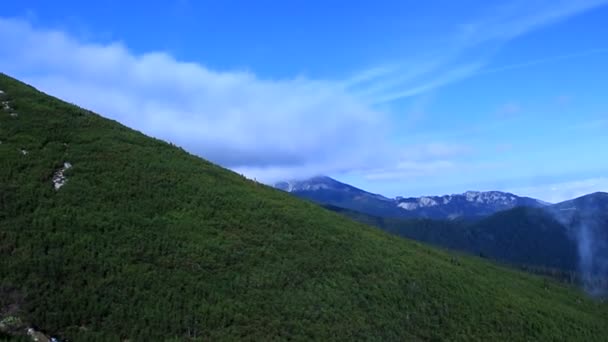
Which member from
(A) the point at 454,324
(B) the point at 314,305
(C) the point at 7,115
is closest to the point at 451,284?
(A) the point at 454,324

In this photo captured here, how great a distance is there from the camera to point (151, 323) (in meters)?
26.6

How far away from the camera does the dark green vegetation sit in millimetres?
27188

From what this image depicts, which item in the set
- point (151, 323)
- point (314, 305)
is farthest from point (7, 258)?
point (314, 305)

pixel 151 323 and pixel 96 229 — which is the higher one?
pixel 96 229

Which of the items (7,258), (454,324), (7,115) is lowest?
(454,324)

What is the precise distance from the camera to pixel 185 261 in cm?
3353

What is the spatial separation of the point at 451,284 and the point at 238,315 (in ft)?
84.4

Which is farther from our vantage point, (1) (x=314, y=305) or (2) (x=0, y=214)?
(1) (x=314, y=305)

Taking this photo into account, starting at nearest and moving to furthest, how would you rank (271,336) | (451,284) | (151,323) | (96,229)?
(151,323)
(271,336)
(96,229)
(451,284)

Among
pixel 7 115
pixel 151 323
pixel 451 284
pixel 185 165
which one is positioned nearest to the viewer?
pixel 151 323

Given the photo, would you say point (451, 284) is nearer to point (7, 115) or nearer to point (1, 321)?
point (1, 321)

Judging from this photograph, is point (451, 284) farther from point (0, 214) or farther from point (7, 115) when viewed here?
point (7, 115)

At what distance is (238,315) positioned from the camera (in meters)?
30.1

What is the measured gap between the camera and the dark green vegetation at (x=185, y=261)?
89.2ft
